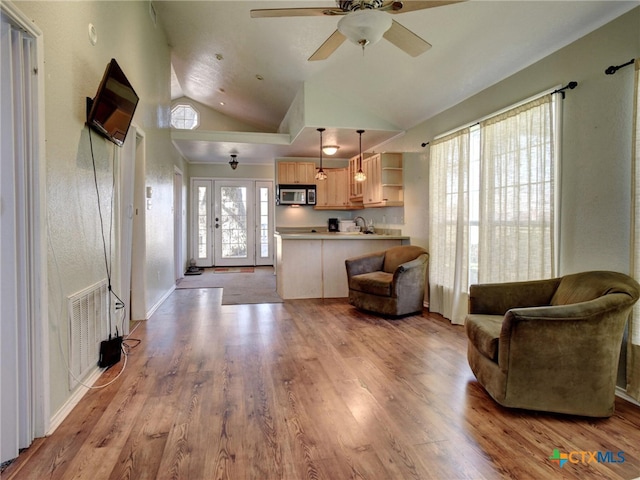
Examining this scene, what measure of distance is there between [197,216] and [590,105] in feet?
25.8

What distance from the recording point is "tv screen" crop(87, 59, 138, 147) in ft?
7.87

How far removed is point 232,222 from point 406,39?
712cm

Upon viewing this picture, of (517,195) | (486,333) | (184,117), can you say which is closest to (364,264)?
(517,195)

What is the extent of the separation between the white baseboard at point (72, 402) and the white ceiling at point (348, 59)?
3638mm

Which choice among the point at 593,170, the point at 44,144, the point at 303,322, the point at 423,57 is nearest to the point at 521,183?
the point at 593,170

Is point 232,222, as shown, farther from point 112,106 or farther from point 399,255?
point 112,106

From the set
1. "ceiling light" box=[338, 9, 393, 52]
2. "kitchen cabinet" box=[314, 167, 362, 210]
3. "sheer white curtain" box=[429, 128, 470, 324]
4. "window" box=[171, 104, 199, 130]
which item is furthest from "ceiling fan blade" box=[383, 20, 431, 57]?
"window" box=[171, 104, 199, 130]

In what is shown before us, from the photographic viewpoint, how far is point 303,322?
411 centimetres

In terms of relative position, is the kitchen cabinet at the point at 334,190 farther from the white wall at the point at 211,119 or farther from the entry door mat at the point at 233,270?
the white wall at the point at 211,119

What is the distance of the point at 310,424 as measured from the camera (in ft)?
6.67

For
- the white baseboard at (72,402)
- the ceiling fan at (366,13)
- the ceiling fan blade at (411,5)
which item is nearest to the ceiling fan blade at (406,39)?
the ceiling fan at (366,13)

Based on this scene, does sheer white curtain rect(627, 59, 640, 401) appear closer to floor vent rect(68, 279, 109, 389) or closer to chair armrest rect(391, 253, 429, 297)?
chair armrest rect(391, 253, 429, 297)

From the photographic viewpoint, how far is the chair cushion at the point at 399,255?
4.73 m

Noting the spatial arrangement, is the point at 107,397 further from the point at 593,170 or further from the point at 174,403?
the point at 593,170
